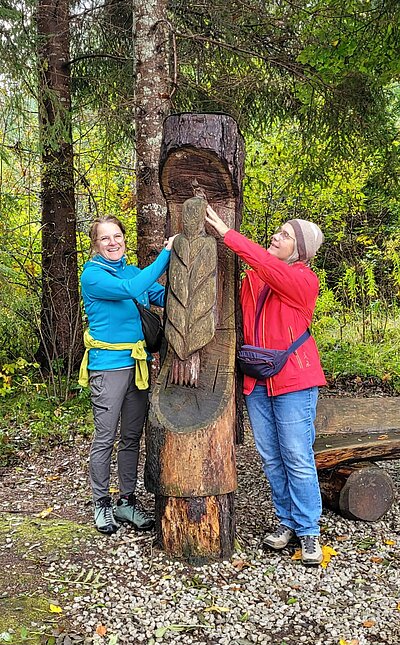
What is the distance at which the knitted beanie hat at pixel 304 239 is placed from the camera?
12.3 ft

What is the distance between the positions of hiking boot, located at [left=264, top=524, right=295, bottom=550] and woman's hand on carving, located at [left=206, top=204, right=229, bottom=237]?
1783 mm

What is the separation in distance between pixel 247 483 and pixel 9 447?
2.37 m

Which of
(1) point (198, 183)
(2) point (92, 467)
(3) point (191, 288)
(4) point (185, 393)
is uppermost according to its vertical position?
(1) point (198, 183)

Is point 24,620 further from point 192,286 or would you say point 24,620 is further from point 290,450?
point 192,286

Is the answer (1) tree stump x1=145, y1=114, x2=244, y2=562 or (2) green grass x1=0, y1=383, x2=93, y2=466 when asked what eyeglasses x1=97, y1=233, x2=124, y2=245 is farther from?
(2) green grass x1=0, y1=383, x2=93, y2=466

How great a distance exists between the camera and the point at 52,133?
669cm

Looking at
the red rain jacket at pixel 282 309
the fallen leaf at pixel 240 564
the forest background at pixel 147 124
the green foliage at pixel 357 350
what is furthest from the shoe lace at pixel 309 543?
the green foliage at pixel 357 350

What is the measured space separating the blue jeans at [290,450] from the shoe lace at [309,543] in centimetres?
3

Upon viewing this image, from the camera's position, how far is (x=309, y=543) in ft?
12.8

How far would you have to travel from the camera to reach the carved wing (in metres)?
3.74

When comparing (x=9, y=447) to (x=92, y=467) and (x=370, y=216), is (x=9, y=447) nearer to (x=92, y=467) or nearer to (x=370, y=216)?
(x=92, y=467)

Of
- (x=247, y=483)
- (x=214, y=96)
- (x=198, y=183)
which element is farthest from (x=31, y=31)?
(x=247, y=483)

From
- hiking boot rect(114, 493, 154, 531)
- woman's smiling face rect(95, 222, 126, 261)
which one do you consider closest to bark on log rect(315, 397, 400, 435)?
hiking boot rect(114, 493, 154, 531)

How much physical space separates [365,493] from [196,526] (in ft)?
4.23
